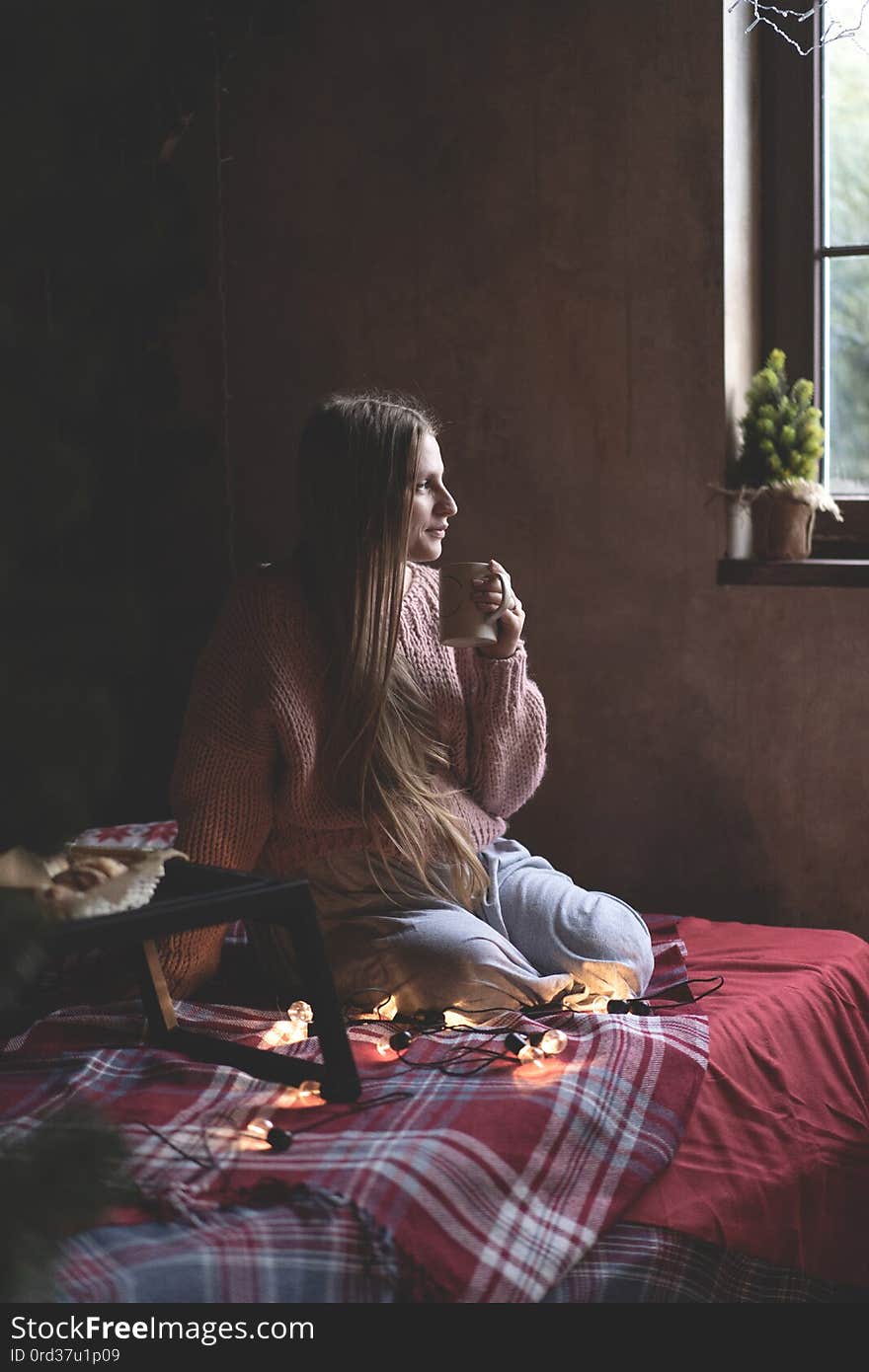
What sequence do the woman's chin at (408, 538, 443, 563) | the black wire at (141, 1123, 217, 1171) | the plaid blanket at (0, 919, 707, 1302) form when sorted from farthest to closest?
1. the woman's chin at (408, 538, 443, 563)
2. the black wire at (141, 1123, 217, 1171)
3. the plaid blanket at (0, 919, 707, 1302)

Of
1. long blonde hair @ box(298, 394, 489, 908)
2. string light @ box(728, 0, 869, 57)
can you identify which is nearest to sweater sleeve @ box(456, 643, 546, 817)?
long blonde hair @ box(298, 394, 489, 908)

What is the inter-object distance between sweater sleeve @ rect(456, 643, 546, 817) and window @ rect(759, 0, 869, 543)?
0.77 metres

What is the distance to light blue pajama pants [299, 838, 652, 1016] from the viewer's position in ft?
5.98

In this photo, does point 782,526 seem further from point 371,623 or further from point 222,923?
point 222,923

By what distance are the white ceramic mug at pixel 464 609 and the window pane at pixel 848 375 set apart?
0.90 m

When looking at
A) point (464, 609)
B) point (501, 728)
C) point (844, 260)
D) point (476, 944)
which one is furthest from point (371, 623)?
point (844, 260)

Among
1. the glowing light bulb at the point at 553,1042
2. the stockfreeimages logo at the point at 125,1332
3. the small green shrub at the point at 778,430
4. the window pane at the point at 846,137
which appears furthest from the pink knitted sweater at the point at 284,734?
the window pane at the point at 846,137

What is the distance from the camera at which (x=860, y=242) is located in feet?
8.09

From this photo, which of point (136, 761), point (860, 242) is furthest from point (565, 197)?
point (136, 761)

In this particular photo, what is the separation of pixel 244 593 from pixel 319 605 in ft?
0.34

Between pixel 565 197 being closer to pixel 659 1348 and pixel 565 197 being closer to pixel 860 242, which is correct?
pixel 860 242

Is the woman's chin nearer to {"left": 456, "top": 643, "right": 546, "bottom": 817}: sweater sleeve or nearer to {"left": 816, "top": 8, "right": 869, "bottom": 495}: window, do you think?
{"left": 456, "top": 643, "right": 546, "bottom": 817}: sweater sleeve

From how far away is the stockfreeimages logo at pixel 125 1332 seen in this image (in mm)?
681

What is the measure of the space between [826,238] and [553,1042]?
61.6 inches
